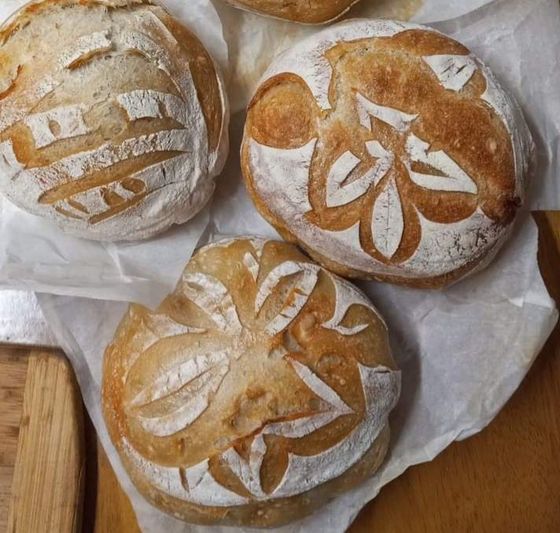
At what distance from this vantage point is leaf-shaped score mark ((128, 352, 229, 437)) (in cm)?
95

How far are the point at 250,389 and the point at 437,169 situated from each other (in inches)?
14.6

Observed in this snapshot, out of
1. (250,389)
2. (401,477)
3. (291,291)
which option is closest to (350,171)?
(291,291)

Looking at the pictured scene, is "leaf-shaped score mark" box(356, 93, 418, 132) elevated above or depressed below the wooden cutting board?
above

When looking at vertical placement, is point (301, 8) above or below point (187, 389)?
above

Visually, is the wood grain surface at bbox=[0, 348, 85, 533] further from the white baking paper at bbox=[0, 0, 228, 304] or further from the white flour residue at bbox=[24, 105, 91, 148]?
the white flour residue at bbox=[24, 105, 91, 148]

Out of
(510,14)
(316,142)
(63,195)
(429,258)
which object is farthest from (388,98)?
(63,195)

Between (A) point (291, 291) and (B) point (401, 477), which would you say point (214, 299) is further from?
(B) point (401, 477)

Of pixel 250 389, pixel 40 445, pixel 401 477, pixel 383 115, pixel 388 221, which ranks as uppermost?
pixel 383 115

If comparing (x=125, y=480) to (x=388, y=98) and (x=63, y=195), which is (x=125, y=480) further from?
(x=388, y=98)

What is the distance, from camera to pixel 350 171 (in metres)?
0.93

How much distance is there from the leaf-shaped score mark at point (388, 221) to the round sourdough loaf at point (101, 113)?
0.25m

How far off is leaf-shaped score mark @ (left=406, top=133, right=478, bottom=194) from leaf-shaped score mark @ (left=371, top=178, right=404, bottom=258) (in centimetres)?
3

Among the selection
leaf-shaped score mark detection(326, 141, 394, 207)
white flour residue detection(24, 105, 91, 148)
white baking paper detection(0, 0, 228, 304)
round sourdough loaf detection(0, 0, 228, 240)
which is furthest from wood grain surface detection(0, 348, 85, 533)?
leaf-shaped score mark detection(326, 141, 394, 207)

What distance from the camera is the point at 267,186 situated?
0.99 metres
